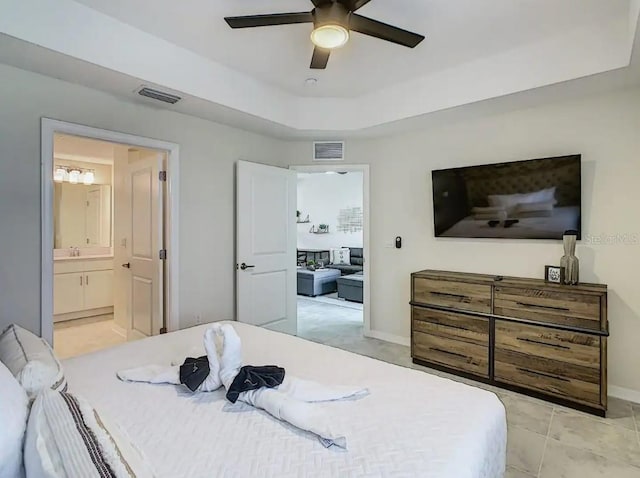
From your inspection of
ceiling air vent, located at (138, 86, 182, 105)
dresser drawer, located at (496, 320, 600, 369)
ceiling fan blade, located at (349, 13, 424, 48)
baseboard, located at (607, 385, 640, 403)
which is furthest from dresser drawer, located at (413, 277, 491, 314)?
ceiling air vent, located at (138, 86, 182, 105)

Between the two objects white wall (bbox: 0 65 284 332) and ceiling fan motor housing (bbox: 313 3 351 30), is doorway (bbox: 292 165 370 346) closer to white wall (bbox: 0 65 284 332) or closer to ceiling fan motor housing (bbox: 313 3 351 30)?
white wall (bbox: 0 65 284 332)

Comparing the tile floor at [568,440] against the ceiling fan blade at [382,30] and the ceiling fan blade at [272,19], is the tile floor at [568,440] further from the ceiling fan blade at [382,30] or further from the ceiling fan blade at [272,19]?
the ceiling fan blade at [272,19]

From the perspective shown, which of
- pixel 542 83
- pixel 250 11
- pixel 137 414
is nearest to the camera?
pixel 137 414

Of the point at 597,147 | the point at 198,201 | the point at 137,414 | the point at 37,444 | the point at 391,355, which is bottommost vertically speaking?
the point at 391,355

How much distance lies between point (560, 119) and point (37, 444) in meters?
3.79

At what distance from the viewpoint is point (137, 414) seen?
1.37 metres

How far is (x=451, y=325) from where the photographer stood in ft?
10.7

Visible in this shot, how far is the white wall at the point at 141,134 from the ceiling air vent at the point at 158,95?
23 cm

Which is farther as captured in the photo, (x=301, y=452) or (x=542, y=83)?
(x=542, y=83)

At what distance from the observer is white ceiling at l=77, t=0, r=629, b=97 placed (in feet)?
7.54

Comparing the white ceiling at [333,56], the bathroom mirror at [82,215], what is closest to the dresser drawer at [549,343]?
the white ceiling at [333,56]

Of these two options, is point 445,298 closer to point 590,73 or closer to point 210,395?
point 590,73

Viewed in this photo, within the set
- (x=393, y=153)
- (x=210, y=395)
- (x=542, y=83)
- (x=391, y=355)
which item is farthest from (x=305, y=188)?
(x=210, y=395)

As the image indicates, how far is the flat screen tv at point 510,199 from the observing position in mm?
2965
